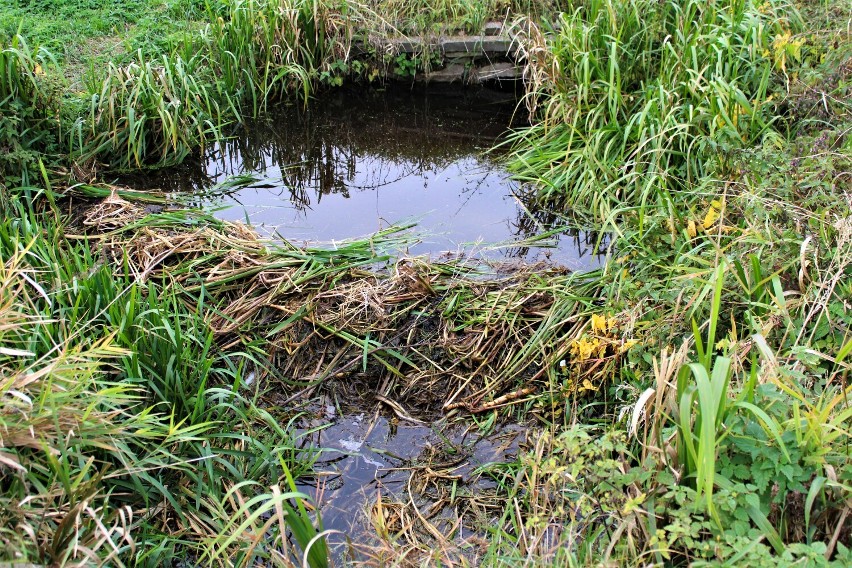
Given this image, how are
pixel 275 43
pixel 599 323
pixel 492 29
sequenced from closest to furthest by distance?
1. pixel 599 323
2. pixel 275 43
3. pixel 492 29

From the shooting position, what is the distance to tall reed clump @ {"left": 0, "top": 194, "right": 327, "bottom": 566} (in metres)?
2.08

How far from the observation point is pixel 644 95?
4.37 meters

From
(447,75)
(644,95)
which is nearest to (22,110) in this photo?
(447,75)

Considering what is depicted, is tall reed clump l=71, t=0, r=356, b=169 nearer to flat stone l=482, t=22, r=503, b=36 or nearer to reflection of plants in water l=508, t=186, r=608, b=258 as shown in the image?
flat stone l=482, t=22, r=503, b=36

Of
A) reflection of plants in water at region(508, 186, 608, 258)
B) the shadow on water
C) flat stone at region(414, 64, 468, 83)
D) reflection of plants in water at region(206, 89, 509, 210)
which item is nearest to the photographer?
the shadow on water

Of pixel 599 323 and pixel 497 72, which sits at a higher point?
pixel 497 72

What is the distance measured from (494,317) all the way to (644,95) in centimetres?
188

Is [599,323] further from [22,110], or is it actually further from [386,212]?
[22,110]

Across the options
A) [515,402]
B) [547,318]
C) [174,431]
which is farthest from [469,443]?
[174,431]

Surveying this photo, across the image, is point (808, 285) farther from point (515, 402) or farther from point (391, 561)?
point (391, 561)

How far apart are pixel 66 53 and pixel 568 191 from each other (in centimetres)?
401

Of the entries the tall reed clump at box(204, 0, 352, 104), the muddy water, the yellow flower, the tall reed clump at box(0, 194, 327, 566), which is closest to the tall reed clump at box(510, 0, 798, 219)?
the yellow flower

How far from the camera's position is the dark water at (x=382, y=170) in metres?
4.32

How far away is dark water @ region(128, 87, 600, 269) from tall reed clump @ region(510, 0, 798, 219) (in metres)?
0.28
